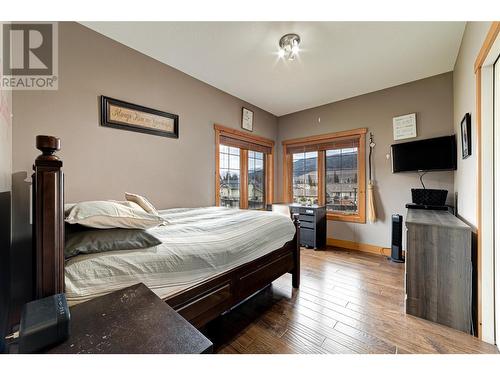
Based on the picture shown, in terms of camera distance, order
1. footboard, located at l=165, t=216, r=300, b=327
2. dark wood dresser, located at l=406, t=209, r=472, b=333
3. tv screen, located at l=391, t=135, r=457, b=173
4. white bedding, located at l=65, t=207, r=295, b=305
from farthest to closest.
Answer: tv screen, located at l=391, t=135, r=457, b=173 < dark wood dresser, located at l=406, t=209, r=472, b=333 < footboard, located at l=165, t=216, r=300, b=327 < white bedding, located at l=65, t=207, r=295, b=305

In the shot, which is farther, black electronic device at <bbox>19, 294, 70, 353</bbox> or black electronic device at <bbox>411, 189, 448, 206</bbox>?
black electronic device at <bbox>411, 189, 448, 206</bbox>

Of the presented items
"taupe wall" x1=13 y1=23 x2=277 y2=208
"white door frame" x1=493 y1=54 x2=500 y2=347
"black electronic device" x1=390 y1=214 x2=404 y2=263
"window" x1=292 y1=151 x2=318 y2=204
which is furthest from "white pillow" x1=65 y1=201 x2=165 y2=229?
"window" x1=292 y1=151 x2=318 y2=204

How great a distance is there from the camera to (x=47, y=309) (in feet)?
2.22

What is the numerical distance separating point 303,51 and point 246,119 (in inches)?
64.4

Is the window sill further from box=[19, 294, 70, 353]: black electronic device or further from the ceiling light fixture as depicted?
box=[19, 294, 70, 353]: black electronic device

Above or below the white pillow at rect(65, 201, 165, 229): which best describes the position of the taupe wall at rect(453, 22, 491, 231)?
above

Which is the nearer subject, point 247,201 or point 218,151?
point 218,151

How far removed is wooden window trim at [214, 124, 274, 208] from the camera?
11.0ft


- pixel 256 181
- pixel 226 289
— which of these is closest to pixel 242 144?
pixel 256 181

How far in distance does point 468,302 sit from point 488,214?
713 mm

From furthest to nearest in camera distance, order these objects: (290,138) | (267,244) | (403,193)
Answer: (290,138)
(403,193)
(267,244)

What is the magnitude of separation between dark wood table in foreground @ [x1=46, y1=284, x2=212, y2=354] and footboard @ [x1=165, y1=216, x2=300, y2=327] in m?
0.31
